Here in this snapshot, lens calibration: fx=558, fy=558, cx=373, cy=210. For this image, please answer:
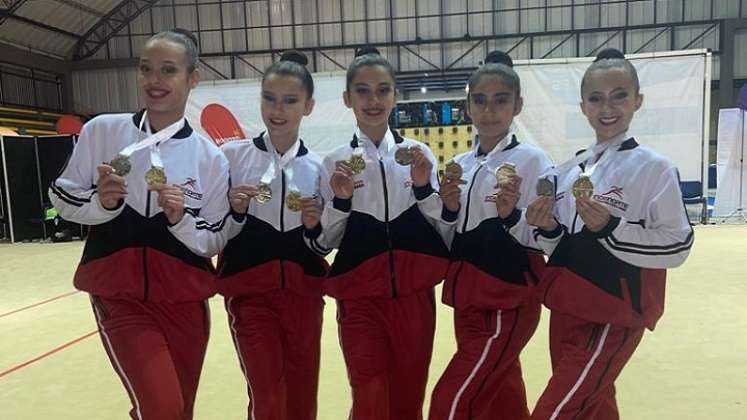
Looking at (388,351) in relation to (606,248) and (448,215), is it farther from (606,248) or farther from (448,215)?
(606,248)

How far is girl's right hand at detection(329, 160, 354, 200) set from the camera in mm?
2447

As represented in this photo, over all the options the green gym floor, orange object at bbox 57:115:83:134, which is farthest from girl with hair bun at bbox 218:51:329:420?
orange object at bbox 57:115:83:134

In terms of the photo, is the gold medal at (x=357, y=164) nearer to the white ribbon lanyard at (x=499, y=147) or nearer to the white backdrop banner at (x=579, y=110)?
the white ribbon lanyard at (x=499, y=147)

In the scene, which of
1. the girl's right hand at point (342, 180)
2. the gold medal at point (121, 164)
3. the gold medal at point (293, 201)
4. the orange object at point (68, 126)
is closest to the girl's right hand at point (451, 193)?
the girl's right hand at point (342, 180)

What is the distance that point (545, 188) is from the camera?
7.66 feet

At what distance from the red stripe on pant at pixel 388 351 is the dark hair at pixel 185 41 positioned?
4.18 feet

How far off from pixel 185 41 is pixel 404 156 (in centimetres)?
110

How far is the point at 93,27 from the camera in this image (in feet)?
72.8

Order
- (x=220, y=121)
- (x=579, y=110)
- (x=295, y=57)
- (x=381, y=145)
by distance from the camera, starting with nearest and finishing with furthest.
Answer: (x=381, y=145) < (x=295, y=57) < (x=579, y=110) < (x=220, y=121)

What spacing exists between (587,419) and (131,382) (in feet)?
5.80

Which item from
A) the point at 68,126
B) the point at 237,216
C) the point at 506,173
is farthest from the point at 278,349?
the point at 68,126

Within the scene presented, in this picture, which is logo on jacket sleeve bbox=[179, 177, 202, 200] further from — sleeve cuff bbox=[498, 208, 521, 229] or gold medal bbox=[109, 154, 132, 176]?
sleeve cuff bbox=[498, 208, 521, 229]

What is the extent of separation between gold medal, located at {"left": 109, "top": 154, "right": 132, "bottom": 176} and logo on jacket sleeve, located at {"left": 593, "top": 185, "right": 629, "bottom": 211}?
190 cm

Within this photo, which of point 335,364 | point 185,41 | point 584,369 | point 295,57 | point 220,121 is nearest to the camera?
point 584,369
